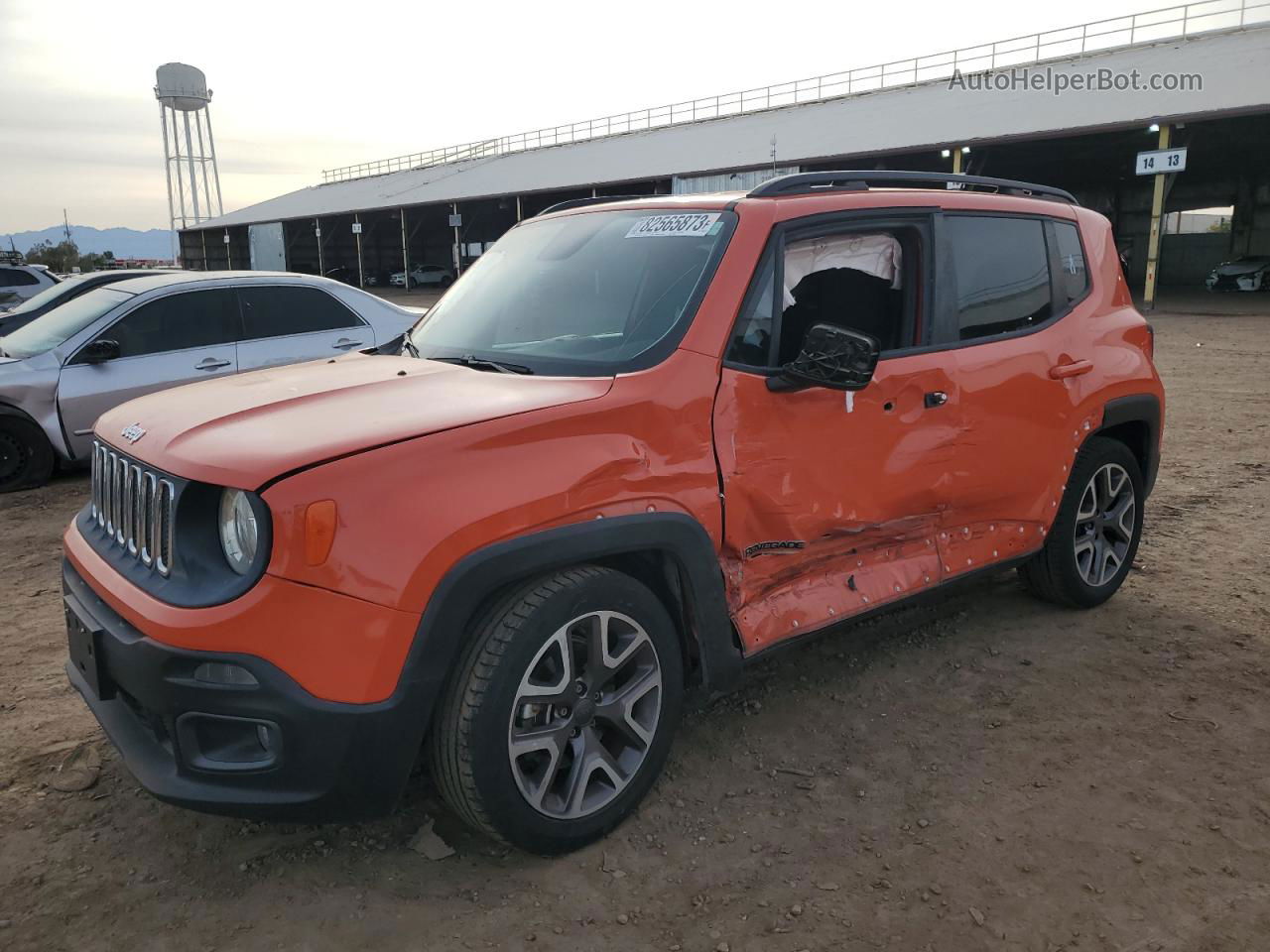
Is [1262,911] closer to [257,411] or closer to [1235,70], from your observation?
[257,411]

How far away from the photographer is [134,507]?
8.84 feet

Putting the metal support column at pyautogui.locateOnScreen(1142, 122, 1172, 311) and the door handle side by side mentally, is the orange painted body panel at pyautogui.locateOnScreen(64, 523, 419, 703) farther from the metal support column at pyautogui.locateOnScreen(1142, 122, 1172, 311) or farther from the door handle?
the metal support column at pyautogui.locateOnScreen(1142, 122, 1172, 311)

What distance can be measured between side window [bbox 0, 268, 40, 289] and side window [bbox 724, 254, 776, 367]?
Result: 15.7m

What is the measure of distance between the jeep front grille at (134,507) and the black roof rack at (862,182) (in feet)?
6.98

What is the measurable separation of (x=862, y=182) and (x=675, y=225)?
0.83 meters

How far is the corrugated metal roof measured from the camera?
2350 cm

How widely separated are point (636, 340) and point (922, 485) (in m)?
1.32

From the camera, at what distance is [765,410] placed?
118 inches

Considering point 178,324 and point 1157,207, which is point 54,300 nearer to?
point 178,324

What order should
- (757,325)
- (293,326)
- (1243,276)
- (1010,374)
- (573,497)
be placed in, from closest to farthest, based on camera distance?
1. (573,497)
2. (757,325)
3. (1010,374)
4. (293,326)
5. (1243,276)

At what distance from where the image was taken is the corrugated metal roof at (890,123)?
23.5 meters

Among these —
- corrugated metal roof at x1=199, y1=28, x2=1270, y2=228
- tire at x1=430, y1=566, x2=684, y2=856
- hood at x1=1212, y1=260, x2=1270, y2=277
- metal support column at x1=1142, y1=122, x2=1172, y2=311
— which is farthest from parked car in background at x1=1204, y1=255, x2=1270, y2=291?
tire at x1=430, y1=566, x2=684, y2=856

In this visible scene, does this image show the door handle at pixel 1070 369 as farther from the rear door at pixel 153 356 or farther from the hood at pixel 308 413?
the rear door at pixel 153 356

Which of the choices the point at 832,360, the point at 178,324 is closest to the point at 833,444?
the point at 832,360
